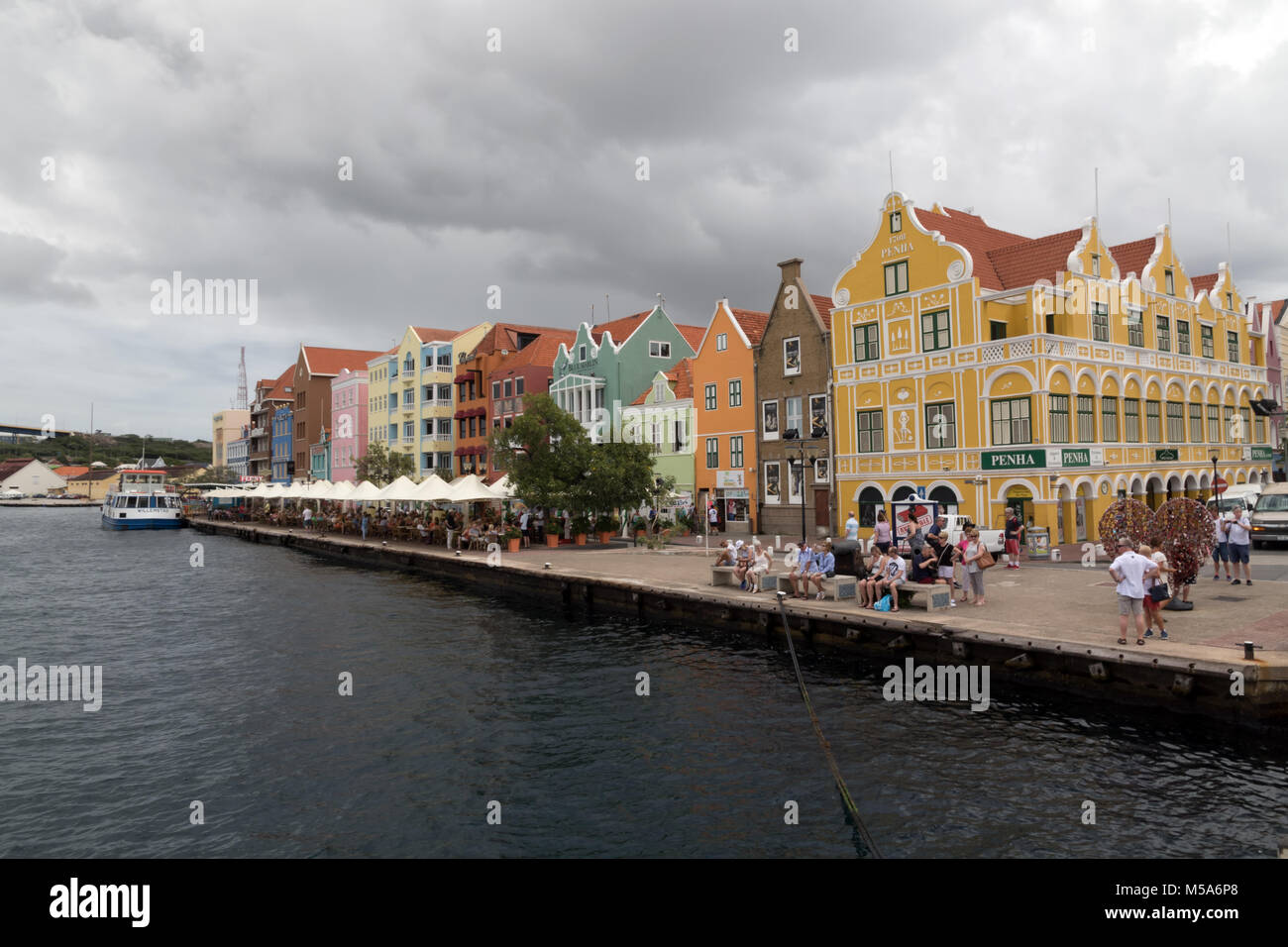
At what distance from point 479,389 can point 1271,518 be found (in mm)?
54925

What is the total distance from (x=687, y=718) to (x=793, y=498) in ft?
97.7

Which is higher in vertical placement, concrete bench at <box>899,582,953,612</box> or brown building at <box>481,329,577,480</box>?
brown building at <box>481,329,577,480</box>

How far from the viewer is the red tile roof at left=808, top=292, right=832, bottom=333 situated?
1694 inches

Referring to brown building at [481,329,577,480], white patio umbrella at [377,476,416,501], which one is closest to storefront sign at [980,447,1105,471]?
white patio umbrella at [377,476,416,501]

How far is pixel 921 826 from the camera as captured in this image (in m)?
10.4

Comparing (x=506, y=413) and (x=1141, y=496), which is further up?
(x=506, y=413)

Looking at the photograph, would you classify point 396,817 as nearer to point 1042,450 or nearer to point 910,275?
point 1042,450

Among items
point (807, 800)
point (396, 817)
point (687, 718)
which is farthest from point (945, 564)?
point (396, 817)

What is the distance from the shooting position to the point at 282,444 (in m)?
110

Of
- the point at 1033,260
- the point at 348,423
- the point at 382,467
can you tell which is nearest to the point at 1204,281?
the point at 1033,260

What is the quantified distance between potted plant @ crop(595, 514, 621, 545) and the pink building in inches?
1896

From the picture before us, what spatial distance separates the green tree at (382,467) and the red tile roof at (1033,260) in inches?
1833

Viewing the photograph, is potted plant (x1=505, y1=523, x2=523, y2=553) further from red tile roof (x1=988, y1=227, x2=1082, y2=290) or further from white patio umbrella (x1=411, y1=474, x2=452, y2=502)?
red tile roof (x1=988, y1=227, x2=1082, y2=290)
